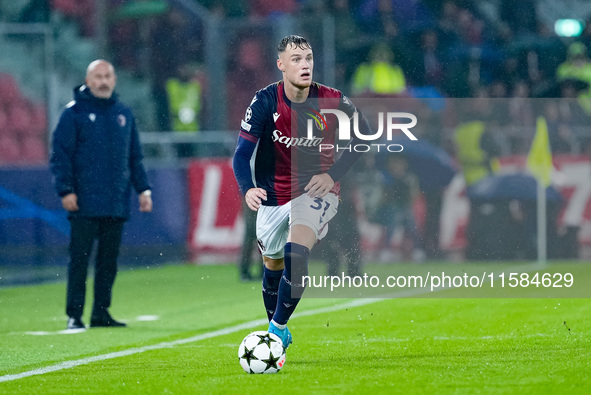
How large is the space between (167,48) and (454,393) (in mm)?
11365

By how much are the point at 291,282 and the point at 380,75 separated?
10.0 meters

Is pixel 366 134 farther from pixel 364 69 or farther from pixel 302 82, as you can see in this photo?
pixel 364 69

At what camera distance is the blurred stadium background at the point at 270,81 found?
1325cm

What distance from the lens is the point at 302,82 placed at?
609 cm

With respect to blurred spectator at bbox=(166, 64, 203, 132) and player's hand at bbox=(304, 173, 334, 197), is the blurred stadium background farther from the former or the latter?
player's hand at bbox=(304, 173, 334, 197)

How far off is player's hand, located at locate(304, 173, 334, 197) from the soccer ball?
3.11 feet

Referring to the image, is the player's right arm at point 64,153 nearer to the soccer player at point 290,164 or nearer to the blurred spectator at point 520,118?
the soccer player at point 290,164

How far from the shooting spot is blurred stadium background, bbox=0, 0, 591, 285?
43.5 feet

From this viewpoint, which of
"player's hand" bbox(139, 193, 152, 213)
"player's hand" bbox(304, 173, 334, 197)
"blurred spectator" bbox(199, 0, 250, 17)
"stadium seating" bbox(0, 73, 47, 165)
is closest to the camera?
"player's hand" bbox(304, 173, 334, 197)

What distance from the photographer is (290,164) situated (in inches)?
250

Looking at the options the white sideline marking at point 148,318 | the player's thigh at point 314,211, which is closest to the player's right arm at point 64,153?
the white sideline marking at point 148,318

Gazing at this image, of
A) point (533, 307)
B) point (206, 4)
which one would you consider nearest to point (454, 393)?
point (533, 307)

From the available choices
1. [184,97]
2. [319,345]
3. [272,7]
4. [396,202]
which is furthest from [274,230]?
[272,7]

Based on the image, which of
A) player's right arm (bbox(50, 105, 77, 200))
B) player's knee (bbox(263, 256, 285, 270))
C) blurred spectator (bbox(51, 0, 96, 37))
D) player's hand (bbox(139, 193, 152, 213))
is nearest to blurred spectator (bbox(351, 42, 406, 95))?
blurred spectator (bbox(51, 0, 96, 37))
